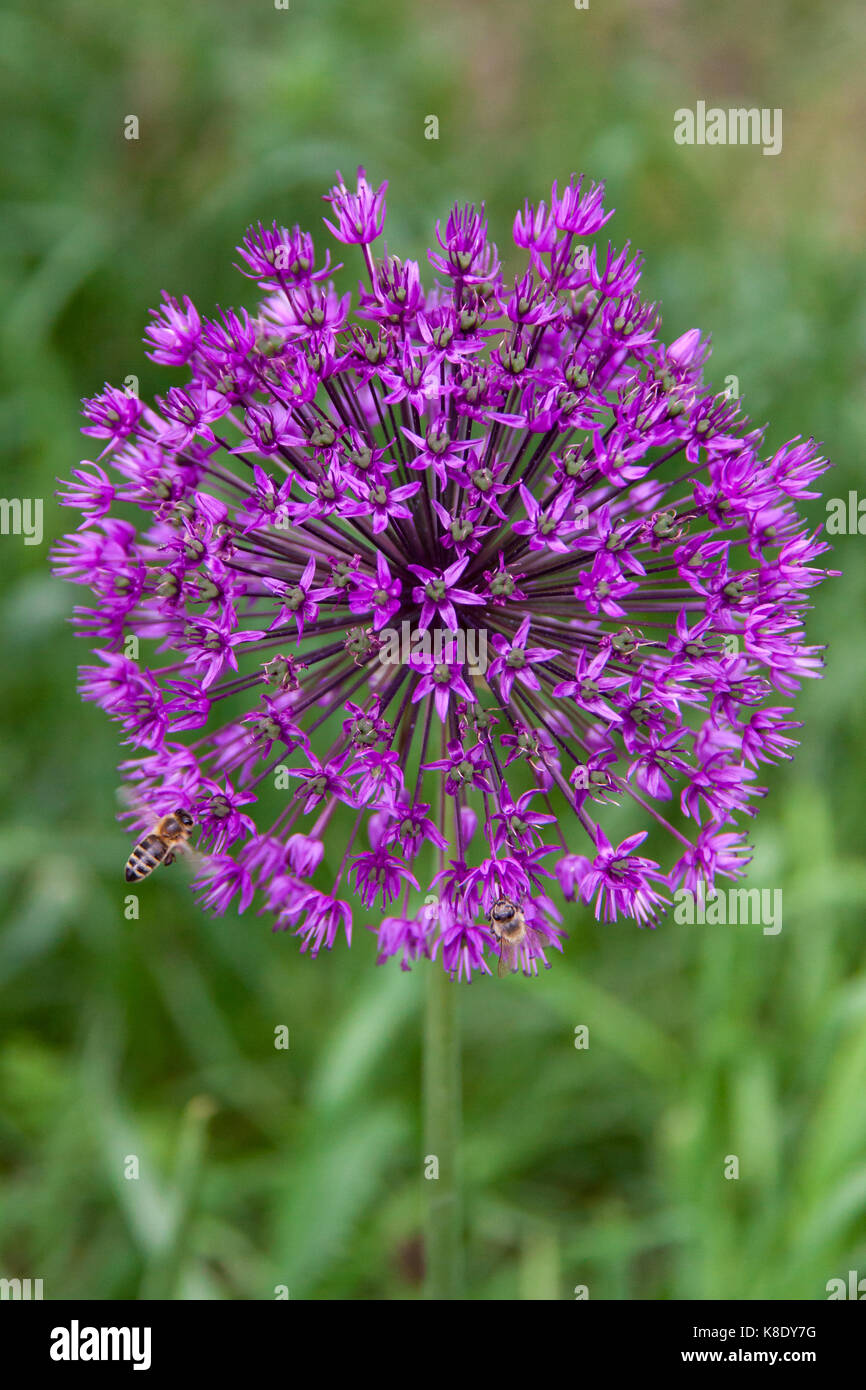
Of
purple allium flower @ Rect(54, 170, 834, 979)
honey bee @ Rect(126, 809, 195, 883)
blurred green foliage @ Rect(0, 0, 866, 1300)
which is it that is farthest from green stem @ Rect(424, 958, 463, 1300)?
honey bee @ Rect(126, 809, 195, 883)

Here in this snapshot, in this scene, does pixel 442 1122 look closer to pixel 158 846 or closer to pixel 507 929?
pixel 507 929

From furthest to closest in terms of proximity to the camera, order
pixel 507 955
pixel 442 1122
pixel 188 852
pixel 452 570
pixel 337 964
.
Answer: pixel 337 964 < pixel 442 1122 < pixel 188 852 < pixel 507 955 < pixel 452 570

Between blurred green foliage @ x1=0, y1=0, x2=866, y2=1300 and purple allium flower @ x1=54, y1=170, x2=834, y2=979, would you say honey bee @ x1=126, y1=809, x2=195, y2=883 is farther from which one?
blurred green foliage @ x1=0, y1=0, x2=866, y2=1300

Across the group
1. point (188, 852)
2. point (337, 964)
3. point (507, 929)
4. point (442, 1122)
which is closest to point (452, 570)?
point (507, 929)

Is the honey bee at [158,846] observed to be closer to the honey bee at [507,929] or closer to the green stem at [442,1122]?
the green stem at [442,1122]


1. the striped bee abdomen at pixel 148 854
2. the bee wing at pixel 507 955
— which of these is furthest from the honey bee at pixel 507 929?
the striped bee abdomen at pixel 148 854
